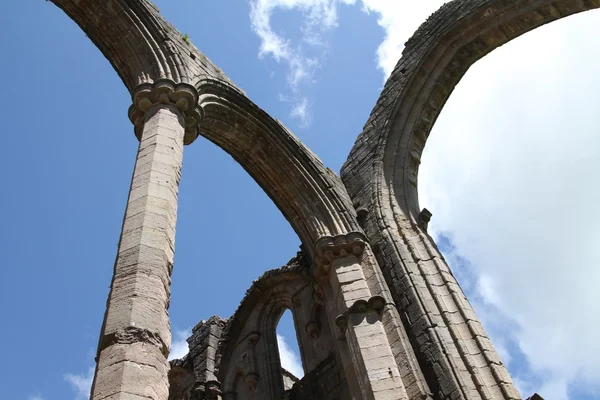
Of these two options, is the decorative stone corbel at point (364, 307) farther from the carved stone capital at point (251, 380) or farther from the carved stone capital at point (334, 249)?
the carved stone capital at point (251, 380)

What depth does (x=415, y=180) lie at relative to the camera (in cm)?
922

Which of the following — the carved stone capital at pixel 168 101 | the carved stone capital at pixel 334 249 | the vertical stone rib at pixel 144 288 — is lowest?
the vertical stone rib at pixel 144 288

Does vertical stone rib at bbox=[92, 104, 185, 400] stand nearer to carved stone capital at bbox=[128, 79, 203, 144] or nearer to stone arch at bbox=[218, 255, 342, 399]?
carved stone capital at bbox=[128, 79, 203, 144]

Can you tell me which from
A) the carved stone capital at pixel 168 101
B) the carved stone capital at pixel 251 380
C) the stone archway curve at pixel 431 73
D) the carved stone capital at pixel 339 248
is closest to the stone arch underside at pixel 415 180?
the stone archway curve at pixel 431 73

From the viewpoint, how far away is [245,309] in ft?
→ 35.8

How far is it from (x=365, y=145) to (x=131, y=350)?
6773mm

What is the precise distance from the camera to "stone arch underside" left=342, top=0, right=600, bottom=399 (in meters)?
6.32

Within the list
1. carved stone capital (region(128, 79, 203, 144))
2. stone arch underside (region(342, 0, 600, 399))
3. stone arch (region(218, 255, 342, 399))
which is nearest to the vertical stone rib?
carved stone capital (region(128, 79, 203, 144))

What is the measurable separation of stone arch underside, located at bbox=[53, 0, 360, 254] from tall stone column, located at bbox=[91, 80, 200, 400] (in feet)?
2.71

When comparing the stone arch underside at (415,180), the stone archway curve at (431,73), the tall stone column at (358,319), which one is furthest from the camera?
the stone archway curve at (431,73)

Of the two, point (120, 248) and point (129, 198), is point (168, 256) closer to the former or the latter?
point (120, 248)

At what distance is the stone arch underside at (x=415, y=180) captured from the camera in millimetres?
6324

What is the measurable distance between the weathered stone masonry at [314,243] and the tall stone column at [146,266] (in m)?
0.01

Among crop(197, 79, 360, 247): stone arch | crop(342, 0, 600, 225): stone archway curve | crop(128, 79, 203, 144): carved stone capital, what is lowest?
crop(128, 79, 203, 144): carved stone capital
